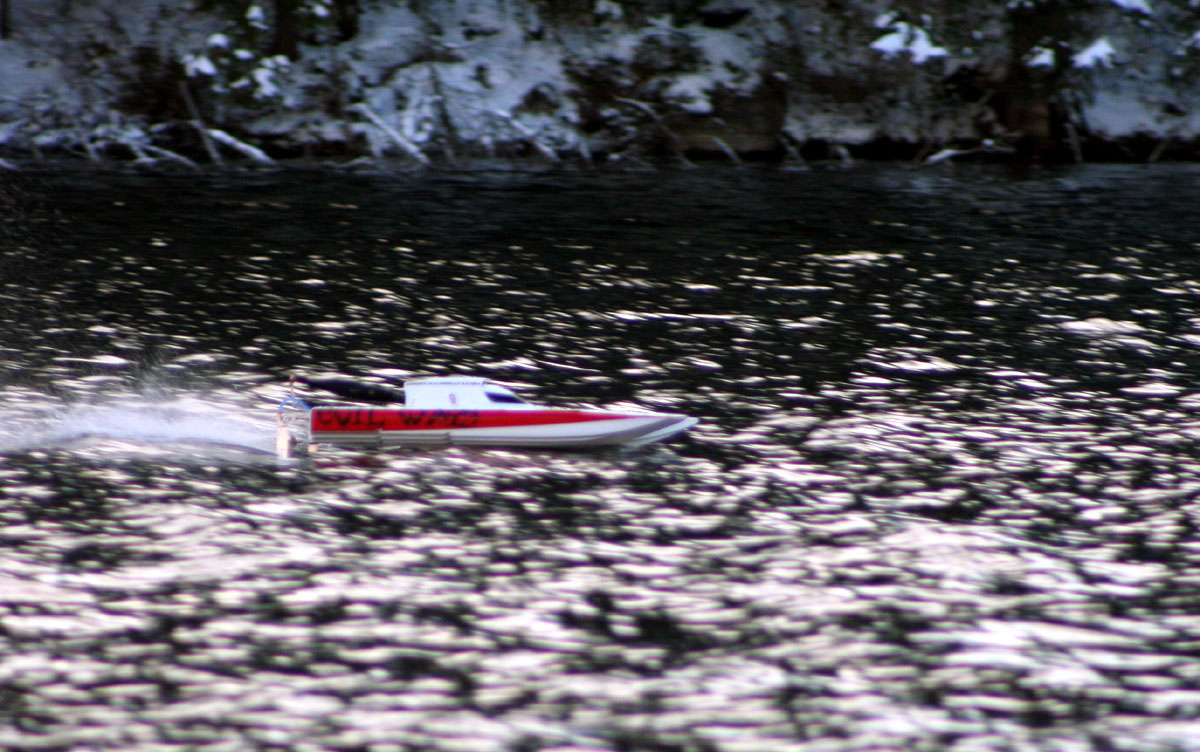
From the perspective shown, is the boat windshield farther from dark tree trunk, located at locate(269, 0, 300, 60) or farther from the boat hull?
dark tree trunk, located at locate(269, 0, 300, 60)

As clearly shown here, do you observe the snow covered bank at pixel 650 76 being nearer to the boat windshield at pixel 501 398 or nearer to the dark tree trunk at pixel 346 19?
the dark tree trunk at pixel 346 19

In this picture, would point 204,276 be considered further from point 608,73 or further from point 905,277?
point 608,73

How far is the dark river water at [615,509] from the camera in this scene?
14.6 meters

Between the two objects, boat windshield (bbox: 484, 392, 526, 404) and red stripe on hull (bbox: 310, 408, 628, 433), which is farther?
boat windshield (bbox: 484, 392, 526, 404)

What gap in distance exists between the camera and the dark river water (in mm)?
14609

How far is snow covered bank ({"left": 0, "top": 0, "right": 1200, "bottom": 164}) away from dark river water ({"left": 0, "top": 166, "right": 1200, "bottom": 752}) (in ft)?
76.2

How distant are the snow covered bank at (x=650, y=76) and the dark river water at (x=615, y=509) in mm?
23215

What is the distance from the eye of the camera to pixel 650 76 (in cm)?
6606

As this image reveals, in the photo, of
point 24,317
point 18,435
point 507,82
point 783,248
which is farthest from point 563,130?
point 18,435

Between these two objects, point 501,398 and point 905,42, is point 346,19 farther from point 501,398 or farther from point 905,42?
point 501,398

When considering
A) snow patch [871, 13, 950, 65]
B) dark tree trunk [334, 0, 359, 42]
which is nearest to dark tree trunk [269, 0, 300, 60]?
dark tree trunk [334, 0, 359, 42]

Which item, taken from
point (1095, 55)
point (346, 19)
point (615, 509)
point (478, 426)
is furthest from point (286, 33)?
point (615, 509)

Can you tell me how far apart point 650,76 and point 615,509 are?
4864 centimetres

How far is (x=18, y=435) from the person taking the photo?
922 inches
